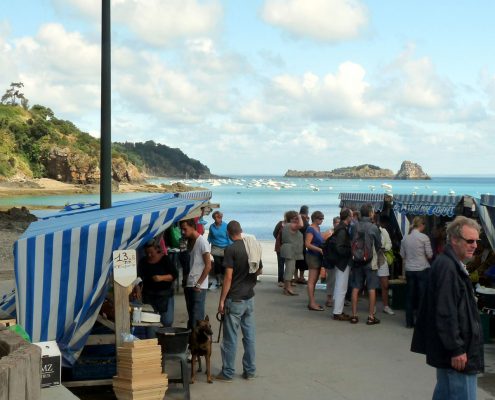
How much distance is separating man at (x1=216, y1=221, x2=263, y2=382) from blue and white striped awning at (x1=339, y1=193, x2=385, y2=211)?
7269 mm

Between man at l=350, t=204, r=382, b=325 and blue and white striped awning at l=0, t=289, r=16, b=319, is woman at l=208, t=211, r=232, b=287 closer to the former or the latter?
man at l=350, t=204, r=382, b=325

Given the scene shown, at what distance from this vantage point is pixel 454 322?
4801 millimetres

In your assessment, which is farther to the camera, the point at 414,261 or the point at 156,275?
the point at 414,261

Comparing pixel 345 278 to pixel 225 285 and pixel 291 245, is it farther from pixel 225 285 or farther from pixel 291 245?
pixel 225 285

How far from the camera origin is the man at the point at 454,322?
4.80 meters

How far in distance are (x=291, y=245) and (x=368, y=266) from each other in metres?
3.08

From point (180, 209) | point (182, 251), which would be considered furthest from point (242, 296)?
point (182, 251)

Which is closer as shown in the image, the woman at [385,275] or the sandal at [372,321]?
the sandal at [372,321]

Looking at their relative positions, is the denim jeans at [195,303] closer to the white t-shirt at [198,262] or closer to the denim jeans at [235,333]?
the white t-shirt at [198,262]

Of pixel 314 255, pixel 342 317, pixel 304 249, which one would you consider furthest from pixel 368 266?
pixel 304 249

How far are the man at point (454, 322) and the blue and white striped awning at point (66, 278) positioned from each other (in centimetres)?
340

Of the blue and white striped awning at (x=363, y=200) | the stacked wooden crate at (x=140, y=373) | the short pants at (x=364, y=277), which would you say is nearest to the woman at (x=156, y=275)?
the stacked wooden crate at (x=140, y=373)

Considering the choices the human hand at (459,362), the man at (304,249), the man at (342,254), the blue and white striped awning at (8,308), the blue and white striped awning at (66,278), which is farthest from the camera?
the man at (304,249)

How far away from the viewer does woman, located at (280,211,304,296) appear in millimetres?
14078
